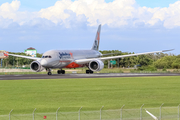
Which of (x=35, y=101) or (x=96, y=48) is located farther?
(x=96, y=48)

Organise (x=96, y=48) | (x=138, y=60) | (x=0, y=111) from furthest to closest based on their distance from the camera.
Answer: (x=138, y=60)
(x=96, y=48)
(x=0, y=111)

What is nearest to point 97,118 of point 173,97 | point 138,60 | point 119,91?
point 173,97

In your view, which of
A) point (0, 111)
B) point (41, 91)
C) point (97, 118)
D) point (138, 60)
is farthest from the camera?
point (138, 60)

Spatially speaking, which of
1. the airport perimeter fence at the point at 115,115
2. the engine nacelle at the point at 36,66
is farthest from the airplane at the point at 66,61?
the airport perimeter fence at the point at 115,115

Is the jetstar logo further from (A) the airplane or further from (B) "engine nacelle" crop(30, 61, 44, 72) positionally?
(B) "engine nacelle" crop(30, 61, 44, 72)

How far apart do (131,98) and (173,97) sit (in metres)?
5.14

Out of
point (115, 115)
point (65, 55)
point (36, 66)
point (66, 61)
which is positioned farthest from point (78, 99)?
point (65, 55)

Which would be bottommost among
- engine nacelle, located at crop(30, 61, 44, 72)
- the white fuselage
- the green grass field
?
the green grass field

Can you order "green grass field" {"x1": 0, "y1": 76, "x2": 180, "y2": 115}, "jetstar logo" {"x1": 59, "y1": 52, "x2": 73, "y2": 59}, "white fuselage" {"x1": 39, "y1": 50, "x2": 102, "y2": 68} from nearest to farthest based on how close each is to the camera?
"green grass field" {"x1": 0, "y1": 76, "x2": 180, "y2": 115} → "white fuselage" {"x1": 39, "y1": 50, "x2": 102, "y2": 68} → "jetstar logo" {"x1": 59, "y1": 52, "x2": 73, "y2": 59}

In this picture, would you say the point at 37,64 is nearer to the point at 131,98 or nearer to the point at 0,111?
the point at 131,98

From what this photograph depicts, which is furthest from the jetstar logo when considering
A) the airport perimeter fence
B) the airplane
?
the airport perimeter fence

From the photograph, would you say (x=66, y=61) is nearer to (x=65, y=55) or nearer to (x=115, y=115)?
(x=65, y=55)

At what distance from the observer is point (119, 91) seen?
42.3 meters

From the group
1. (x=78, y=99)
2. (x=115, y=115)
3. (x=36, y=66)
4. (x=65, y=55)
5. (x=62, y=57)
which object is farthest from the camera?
(x=65, y=55)
